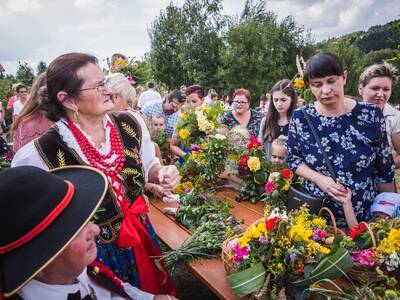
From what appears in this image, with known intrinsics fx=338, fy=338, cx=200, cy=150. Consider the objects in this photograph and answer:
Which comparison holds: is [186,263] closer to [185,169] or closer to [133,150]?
[133,150]

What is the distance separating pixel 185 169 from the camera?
394 centimetres

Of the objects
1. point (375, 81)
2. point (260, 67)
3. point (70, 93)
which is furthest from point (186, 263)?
point (260, 67)

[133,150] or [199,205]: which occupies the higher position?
[133,150]

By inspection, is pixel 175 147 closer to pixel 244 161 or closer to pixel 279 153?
pixel 244 161

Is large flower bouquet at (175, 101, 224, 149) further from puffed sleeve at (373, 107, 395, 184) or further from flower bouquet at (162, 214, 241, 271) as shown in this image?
puffed sleeve at (373, 107, 395, 184)

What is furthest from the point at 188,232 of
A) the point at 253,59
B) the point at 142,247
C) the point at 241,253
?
the point at 253,59

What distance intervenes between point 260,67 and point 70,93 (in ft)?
85.0

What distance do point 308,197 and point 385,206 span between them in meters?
0.49

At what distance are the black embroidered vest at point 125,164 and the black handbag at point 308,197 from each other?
116 centimetres

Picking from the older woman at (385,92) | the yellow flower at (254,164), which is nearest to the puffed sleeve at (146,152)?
the yellow flower at (254,164)

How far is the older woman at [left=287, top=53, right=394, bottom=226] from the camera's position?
7.53ft

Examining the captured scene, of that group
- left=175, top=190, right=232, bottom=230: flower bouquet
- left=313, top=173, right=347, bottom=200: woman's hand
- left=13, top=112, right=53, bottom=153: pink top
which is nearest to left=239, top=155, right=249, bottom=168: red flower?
left=175, top=190, right=232, bottom=230: flower bouquet

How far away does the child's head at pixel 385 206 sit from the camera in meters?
2.20

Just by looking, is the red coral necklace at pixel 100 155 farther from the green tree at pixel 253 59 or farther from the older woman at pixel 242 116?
the green tree at pixel 253 59
